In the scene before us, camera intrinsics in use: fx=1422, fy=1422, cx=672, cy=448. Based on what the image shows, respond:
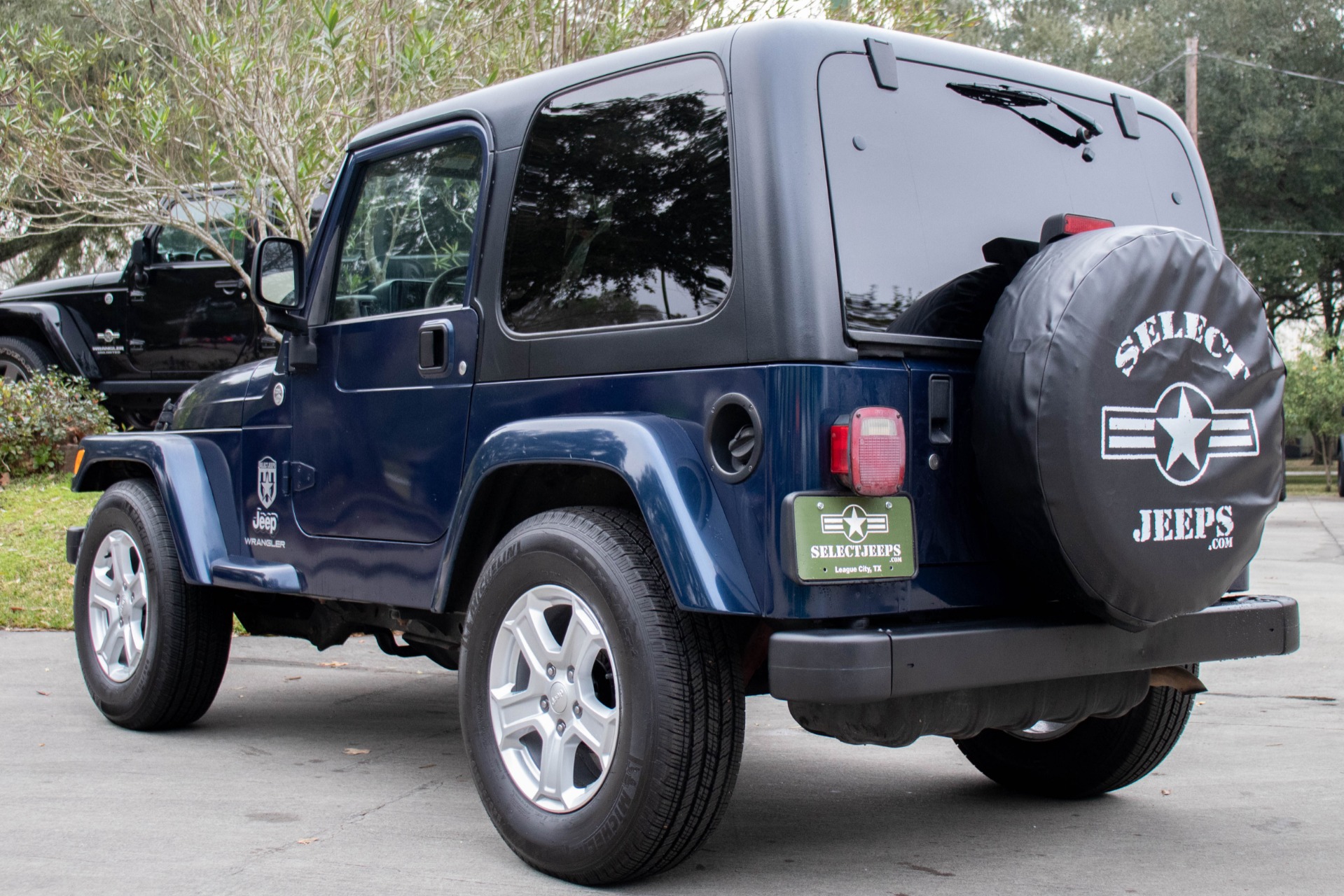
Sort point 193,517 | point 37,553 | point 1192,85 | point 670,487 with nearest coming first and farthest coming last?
point 670,487 < point 193,517 < point 37,553 < point 1192,85

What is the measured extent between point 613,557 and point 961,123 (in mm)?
1434

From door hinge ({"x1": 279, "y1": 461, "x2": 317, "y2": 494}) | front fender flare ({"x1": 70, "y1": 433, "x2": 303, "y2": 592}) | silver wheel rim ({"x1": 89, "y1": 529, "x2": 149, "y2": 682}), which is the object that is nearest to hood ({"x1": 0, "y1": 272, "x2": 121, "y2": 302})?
silver wheel rim ({"x1": 89, "y1": 529, "x2": 149, "y2": 682})

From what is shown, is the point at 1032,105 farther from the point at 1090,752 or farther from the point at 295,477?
the point at 295,477

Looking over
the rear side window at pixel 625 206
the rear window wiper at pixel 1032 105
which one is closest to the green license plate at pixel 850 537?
the rear side window at pixel 625 206

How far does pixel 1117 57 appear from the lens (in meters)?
28.2

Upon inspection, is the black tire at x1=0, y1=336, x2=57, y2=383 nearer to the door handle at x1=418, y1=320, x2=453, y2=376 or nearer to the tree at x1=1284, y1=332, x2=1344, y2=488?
the door handle at x1=418, y1=320, x2=453, y2=376

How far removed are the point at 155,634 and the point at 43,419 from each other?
713 centimetres

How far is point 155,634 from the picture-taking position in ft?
16.8

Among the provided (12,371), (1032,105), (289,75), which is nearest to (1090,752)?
(1032,105)

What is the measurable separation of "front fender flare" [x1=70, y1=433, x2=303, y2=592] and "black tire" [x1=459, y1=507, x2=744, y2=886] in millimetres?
1527

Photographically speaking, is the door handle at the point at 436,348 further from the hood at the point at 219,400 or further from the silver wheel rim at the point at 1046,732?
the silver wheel rim at the point at 1046,732

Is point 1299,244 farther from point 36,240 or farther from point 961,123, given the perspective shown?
point 961,123

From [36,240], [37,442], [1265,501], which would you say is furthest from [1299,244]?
[1265,501]

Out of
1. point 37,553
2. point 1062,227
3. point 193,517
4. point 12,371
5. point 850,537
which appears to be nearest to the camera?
point 850,537
